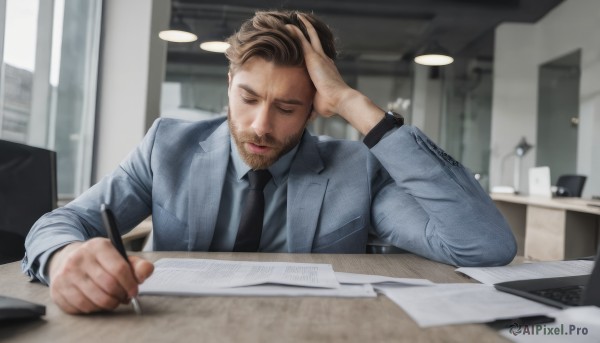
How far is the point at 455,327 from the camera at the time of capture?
2.32ft

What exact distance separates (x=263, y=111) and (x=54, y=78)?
2090 mm

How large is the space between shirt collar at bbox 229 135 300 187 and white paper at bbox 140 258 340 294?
424 millimetres

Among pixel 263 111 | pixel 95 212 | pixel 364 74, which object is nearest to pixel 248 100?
pixel 263 111

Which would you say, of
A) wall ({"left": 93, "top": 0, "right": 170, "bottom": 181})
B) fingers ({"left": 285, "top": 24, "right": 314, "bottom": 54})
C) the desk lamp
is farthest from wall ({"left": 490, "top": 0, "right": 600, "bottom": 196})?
fingers ({"left": 285, "top": 24, "right": 314, "bottom": 54})

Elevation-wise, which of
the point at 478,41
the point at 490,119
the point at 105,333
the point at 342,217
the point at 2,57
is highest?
the point at 478,41

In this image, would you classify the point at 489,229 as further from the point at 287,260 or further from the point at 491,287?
the point at 287,260

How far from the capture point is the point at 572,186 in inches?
215

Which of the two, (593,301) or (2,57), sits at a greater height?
(2,57)

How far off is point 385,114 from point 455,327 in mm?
820

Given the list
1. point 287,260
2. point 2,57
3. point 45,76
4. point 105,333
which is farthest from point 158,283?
point 45,76

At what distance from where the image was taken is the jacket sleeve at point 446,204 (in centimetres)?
128

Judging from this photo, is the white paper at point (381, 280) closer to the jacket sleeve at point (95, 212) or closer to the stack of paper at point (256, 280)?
the stack of paper at point (256, 280)

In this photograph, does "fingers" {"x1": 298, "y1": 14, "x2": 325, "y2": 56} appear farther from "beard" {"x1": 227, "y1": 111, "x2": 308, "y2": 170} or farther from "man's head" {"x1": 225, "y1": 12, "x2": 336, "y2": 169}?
"beard" {"x1": 227, "y1": 111, "x2": 308, "y2": 170}

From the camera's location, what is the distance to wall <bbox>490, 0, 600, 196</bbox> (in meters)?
6.23
